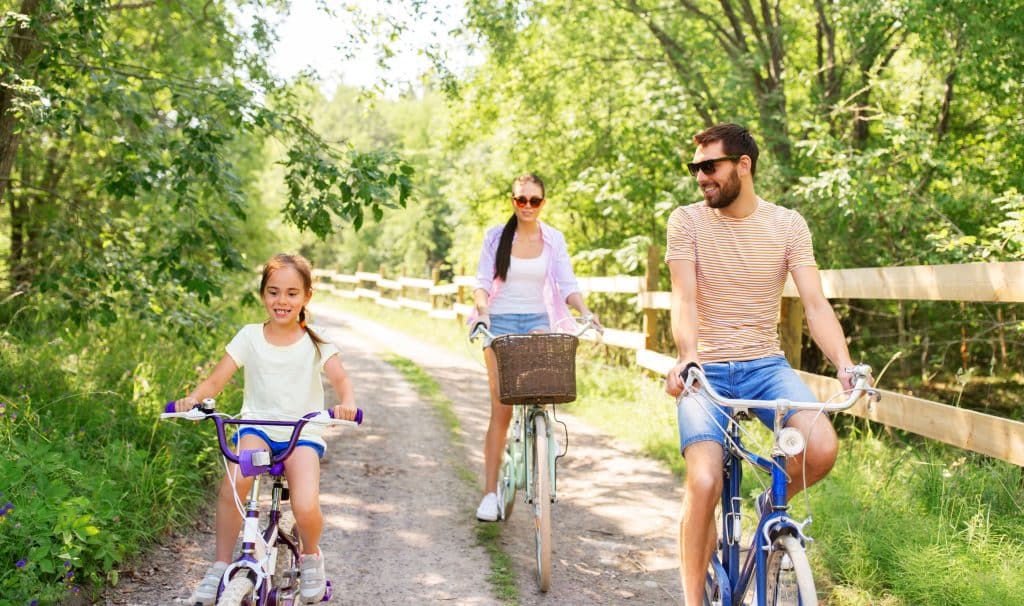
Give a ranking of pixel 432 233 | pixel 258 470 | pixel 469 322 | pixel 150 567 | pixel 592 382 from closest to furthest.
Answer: pixel 258 470 < pixel 150 567 < pixel 469 322 < pixel 592 382 < pixel 432 233

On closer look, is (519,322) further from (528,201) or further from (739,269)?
(739,269)

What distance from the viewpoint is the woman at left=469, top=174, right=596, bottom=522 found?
5250mm

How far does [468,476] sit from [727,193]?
401 centimetres

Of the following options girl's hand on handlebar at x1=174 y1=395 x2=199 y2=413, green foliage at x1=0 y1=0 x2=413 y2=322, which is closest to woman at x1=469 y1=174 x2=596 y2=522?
green foliage at x1=0 y1=0 x2=413 y2=322

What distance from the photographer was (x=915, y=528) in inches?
173

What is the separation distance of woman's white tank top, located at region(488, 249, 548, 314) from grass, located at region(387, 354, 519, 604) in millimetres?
1332

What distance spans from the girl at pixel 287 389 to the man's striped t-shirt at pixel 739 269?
140cm

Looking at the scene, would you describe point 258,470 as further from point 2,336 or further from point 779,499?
point 2,336

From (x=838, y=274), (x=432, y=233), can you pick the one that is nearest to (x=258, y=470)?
(x=838, y=274)

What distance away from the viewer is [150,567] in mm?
4504

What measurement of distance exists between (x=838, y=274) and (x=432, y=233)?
38038 millimetres

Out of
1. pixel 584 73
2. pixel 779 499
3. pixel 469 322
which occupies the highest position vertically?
pixel 584 73

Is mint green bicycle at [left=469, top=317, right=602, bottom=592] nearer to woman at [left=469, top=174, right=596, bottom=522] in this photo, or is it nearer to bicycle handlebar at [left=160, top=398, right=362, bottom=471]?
woman at [left=469, top=174, right=596, bottom=522]

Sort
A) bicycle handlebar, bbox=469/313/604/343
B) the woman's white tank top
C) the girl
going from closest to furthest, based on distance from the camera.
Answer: the girl → bicycle handlebar, bbox=469/313/604/343 → the woman's white tank top
